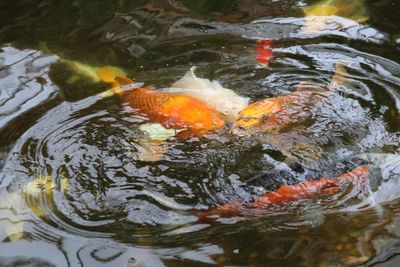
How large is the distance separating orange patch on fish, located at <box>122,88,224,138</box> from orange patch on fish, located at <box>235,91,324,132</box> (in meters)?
0.18

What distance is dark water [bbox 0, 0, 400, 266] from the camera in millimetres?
2639

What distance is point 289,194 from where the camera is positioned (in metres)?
2.81

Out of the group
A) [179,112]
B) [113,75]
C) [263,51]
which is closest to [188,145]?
[179,112]

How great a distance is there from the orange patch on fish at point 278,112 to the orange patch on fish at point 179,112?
0.58 feet

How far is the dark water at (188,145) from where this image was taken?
8.66 feet

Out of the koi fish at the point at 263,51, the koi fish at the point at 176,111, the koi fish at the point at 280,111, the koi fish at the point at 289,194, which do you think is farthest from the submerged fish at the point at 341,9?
the koi fish at the point at 289,194

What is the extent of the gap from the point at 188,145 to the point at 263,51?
1.09 metres

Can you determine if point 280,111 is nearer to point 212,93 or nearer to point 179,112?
point 212,93

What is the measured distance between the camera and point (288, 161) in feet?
10.1

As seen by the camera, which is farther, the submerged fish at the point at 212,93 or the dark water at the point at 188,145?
the submerged fish at the point at 212,93

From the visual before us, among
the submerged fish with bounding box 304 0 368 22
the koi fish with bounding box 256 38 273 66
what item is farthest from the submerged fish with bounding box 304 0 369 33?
the koi fish with bounding box 256 38 273 66

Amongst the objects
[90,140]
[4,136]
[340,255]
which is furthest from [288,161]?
[4,136]

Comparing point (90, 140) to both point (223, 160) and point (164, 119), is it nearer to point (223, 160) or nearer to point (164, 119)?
point (164, 119)

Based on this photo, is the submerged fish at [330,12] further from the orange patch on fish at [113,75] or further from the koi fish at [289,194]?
the koi fish at [289,194]
